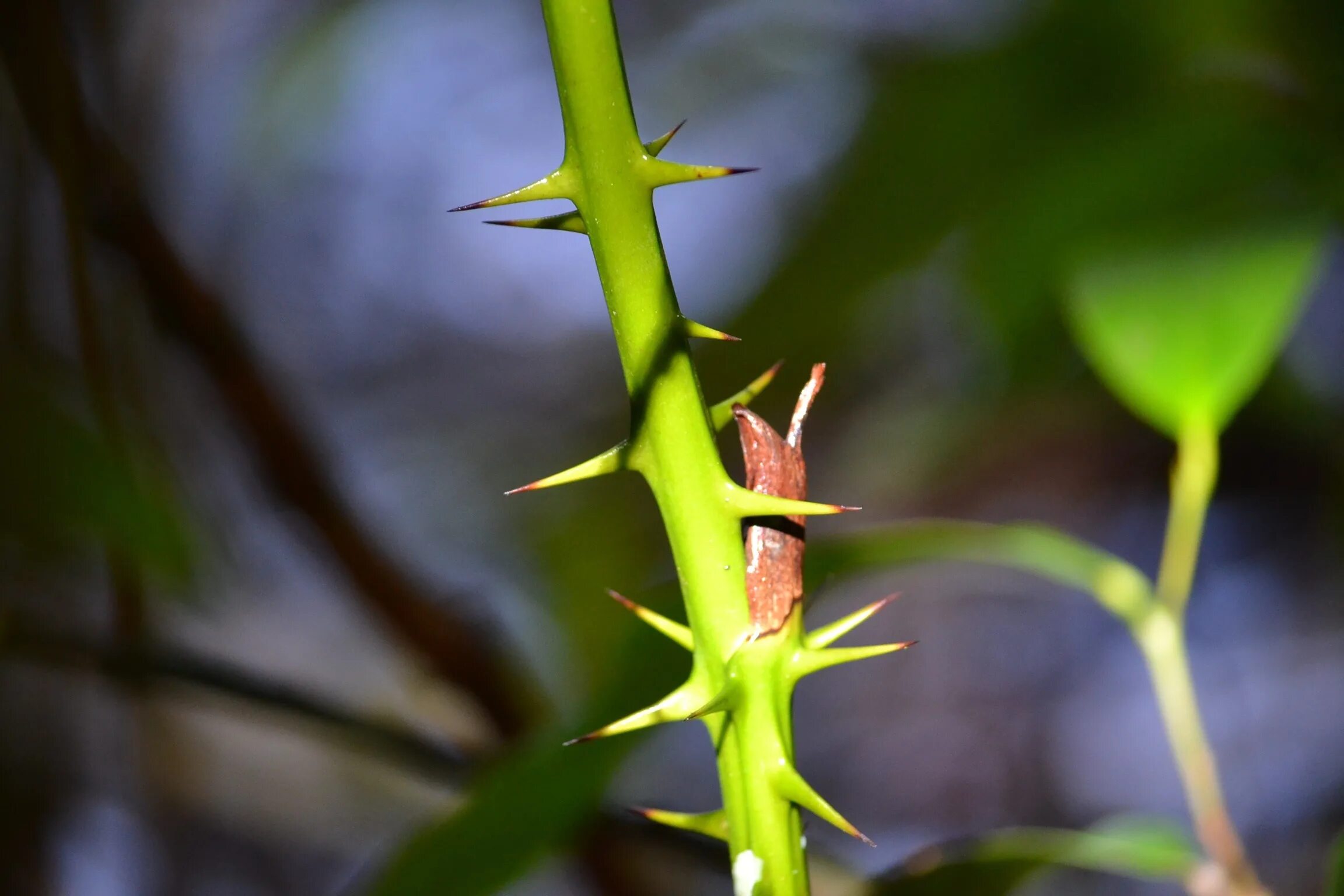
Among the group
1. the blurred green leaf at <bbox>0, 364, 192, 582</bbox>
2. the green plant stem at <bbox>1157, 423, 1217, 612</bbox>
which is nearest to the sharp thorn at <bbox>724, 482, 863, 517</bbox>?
the green plant stem at <bbox>1157, 423, 1217, 612</bbox>

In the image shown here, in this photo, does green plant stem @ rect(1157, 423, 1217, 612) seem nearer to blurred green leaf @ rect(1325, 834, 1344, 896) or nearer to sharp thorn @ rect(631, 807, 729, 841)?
blurred green leaf @ rect(1325, 834, 1344, 896)

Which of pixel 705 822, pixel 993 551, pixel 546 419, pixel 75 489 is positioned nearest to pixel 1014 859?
pixel 993 551

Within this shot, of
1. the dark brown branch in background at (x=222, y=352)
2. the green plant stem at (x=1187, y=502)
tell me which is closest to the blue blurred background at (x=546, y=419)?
the dark brown branch in background at (x=222, y=352)

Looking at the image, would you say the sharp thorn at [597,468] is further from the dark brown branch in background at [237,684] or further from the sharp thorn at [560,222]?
the dark brown branch in background at [237,684]

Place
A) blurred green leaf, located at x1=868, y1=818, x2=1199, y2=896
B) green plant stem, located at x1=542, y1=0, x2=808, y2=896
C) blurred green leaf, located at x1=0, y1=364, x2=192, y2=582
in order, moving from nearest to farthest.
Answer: green plant stem, located at x1=542, y1=0, x2=808, y2=896 → blurred green leaf, located at x1=868, y1=818, x2=1199, y2=896 → blurred green leaf, located at x1=0, y1=364, x2=192, y2=582

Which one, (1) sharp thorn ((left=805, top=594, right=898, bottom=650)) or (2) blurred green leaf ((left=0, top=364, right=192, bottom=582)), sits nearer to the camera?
(1) sharp thorn ((left=805, top=594, right=898, bottom=650))

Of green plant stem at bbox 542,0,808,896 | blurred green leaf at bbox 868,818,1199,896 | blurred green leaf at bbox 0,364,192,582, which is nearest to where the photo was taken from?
A: green plant stem at bbox 542,0,808,896
